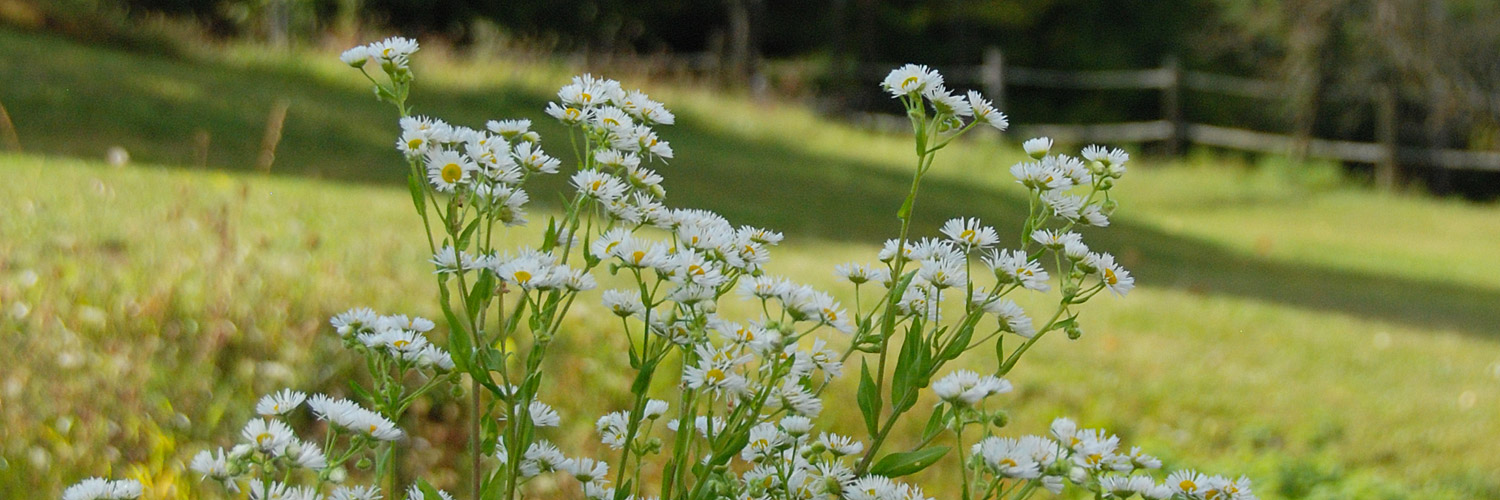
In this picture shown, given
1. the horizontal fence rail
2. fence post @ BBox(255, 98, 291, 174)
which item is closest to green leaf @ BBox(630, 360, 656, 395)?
fence post @ BBox(255, 98, 291, 174)

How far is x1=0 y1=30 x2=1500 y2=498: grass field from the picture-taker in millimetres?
2771

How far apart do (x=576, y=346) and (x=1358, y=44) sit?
13394 mm

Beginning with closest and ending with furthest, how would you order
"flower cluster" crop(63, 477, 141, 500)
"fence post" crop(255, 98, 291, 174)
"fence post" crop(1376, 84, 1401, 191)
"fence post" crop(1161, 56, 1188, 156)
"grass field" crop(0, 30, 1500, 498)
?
"flower cluster" crop(63, 477, 141, 500), "grass field" crop(0, 30, 1500, 498), "fence post" crop(255, 98, 291, 174), "fence post" crop(1376, 84, 1401, 191), "fence post" crop(1161, 56, 1188, 156)

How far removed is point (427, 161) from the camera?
1121 millimetres

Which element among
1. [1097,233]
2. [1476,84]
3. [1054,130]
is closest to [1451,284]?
[1097,233]

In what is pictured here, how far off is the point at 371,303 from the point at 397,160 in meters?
3.53

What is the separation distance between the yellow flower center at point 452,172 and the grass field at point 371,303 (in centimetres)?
160

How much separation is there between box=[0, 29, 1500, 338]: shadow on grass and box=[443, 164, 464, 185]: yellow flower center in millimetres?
4270

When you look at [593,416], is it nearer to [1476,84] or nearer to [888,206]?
[888,206]

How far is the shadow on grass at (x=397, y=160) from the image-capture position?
5953 millimetres

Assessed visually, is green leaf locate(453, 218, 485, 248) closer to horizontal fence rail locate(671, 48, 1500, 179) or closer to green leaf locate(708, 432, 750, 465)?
green leaf locate(708, 432, 750, 465)

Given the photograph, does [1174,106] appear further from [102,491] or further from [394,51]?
[102,491]

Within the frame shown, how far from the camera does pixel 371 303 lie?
316cm

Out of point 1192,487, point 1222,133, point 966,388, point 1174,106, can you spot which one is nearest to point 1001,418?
point 966,388
